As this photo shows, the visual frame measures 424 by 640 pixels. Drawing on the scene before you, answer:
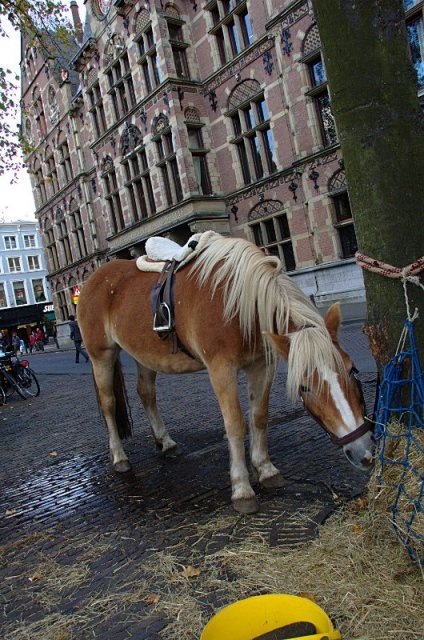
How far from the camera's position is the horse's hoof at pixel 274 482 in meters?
3.37

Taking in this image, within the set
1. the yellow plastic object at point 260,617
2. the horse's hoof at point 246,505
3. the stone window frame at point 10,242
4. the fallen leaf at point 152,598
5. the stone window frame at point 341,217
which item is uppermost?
the stone window frame at point 10,242

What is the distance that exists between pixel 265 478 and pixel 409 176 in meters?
2.21

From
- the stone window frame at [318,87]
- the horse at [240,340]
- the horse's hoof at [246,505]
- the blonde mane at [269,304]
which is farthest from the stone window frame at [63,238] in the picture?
the horse's hoof at [246,505]

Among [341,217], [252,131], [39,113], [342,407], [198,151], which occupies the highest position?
[39,113]

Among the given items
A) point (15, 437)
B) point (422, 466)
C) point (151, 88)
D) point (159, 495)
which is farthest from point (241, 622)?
point (151, 88)

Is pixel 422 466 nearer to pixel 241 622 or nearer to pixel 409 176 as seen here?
pixel 241 622

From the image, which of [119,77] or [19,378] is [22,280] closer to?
[119,77]

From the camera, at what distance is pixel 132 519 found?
129 inches

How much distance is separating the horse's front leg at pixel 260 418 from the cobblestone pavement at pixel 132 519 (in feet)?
0.37

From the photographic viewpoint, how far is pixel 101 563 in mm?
2734

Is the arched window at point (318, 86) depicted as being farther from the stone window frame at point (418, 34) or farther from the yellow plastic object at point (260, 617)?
the yellow plastic object at point (260, 617)

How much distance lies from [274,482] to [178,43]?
76.6 feet

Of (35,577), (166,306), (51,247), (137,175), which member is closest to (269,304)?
(166,306)

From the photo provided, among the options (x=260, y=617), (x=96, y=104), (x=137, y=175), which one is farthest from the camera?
(x=96, y=104)
